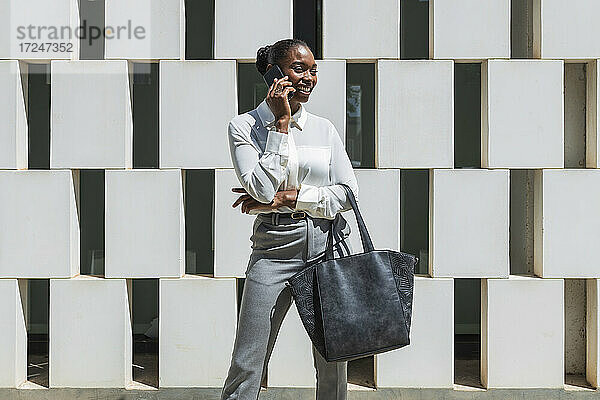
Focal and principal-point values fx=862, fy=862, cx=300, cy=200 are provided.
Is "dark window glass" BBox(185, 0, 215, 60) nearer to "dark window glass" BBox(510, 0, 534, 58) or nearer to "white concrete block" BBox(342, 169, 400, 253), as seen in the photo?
"white concrete block" BBox(342, 169, 400, 253)

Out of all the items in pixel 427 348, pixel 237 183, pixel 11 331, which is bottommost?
pixel 427 348

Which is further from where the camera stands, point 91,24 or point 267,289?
point 91,24

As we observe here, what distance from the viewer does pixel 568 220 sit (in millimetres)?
5395

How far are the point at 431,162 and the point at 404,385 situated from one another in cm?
142

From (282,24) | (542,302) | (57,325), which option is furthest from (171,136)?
(542,302)

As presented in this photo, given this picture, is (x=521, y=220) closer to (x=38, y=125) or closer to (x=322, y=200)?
(x=322, y=200)

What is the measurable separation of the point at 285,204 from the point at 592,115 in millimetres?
2669

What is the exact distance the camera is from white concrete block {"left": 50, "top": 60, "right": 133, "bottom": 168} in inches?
213

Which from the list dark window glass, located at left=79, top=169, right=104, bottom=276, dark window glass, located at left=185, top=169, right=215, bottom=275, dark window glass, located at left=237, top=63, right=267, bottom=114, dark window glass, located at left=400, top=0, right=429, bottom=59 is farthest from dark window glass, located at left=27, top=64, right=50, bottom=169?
dark window glass, located at left=400, top=0, right=429, bottom=59

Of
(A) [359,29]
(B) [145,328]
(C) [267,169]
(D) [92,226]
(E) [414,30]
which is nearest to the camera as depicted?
(C) [267,169]

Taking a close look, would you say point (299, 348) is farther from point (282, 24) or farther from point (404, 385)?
point (282, 24)

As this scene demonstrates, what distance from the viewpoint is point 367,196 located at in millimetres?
5387

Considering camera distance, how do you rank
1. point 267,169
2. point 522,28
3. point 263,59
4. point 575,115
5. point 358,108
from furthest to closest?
point 358,108, point 522,28, point 575,115, point 263,59, point 267,169

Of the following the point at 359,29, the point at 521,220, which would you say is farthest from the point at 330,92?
the point at 521,220
